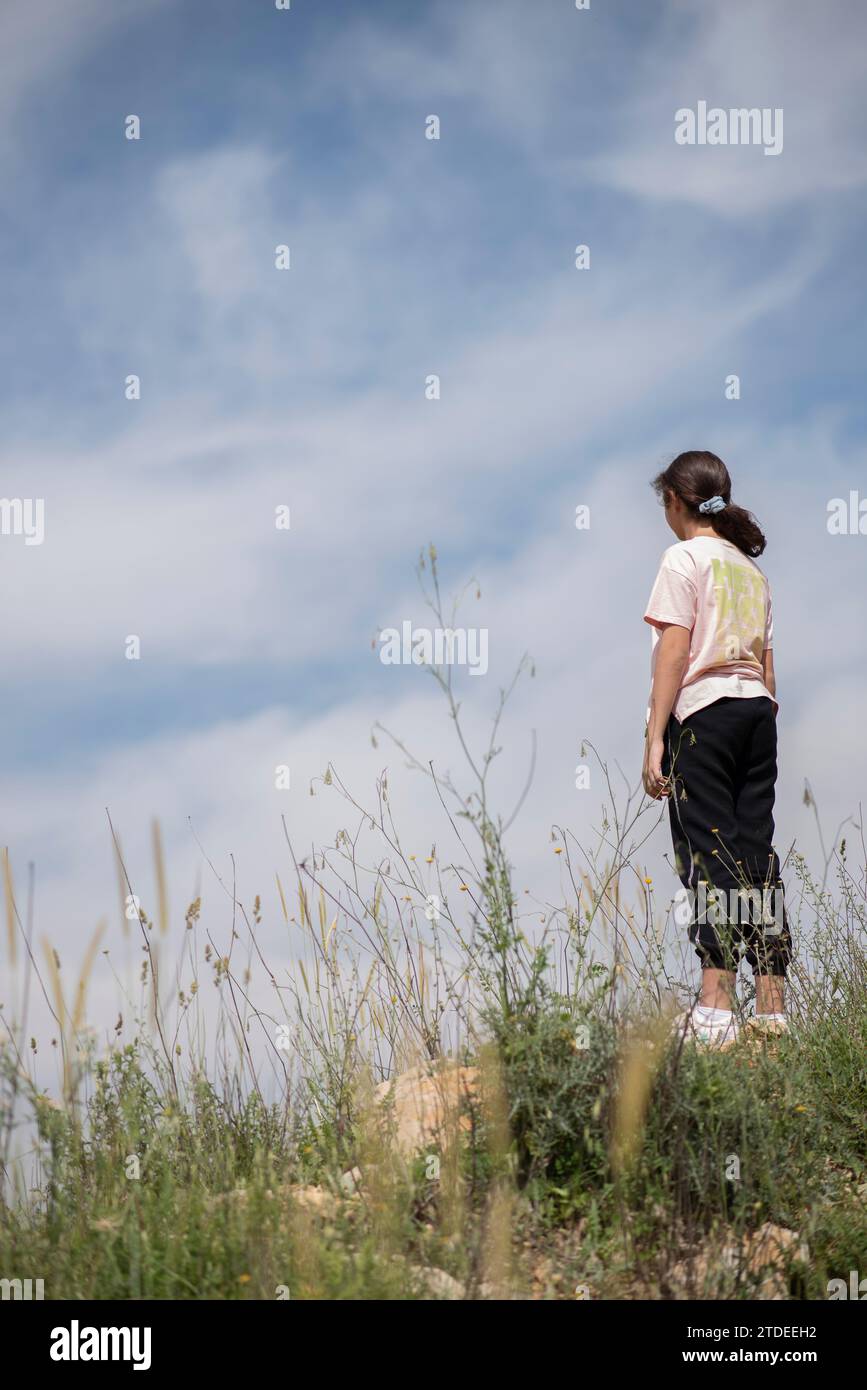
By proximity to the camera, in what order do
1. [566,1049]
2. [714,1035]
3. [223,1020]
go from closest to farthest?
[566,1049], [223,1020], [714,1035]

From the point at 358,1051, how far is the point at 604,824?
1130mm

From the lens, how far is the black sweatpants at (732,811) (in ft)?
13.9

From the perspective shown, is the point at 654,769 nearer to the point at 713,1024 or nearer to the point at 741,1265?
the point at 713,1024

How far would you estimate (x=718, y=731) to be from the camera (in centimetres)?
442

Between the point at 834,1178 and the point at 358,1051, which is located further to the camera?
the point at 358,1051

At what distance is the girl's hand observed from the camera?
4.34 m

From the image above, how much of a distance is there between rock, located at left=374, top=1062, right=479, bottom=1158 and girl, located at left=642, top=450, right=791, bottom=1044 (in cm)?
123

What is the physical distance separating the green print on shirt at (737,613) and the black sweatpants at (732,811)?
0.64 feet

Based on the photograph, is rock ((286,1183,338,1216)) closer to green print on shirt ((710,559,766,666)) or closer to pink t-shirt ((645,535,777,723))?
pink t-shirt ((645,535,777,723))

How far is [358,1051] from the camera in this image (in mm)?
3795

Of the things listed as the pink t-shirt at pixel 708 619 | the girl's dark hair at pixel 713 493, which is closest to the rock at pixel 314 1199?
the pink t-shirt at pixel 708 619

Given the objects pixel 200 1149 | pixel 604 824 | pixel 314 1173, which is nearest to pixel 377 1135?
pixel 314 1173

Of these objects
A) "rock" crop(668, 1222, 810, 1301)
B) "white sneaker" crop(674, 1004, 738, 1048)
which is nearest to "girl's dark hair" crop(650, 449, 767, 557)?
"white sneaker" crop(674, 1004, 738, 1048)

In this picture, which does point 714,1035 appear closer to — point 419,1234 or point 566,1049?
point 566,1049
